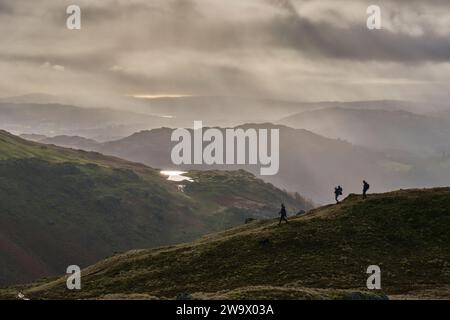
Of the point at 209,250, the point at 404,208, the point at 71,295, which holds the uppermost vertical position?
the point at 404,208

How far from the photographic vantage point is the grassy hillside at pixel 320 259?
A: 171 feet

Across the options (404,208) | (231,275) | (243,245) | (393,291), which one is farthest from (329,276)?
(404,208)

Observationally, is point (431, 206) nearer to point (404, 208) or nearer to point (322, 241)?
point (404, 208)

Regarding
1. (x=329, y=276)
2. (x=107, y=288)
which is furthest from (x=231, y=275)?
(x=107, y=288)

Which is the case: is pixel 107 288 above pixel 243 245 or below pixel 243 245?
below

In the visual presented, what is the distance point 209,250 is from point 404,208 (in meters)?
28.4

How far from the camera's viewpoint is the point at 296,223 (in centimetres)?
7106

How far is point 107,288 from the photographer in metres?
61.5

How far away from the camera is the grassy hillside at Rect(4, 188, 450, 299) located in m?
52.0

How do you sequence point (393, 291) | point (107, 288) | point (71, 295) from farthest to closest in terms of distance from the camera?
point (107, 288)
point (71, 295)
point (393, 291)

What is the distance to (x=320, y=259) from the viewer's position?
58.4m

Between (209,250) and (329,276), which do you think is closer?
(329,276)

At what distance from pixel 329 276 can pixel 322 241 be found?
10934 millimetres
